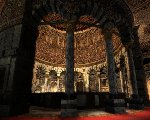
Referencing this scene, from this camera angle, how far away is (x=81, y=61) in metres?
17.7

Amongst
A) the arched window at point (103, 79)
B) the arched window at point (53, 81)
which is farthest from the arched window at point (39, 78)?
the arched window at point (103, 79)

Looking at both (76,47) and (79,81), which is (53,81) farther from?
(76,47)

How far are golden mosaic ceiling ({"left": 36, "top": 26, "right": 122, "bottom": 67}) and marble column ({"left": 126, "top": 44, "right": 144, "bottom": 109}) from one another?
6.85 m

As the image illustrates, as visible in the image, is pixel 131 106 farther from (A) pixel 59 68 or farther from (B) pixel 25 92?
(A) pixel 59 68

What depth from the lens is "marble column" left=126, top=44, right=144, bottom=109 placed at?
327 inches

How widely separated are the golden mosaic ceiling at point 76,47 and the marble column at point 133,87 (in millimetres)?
6848

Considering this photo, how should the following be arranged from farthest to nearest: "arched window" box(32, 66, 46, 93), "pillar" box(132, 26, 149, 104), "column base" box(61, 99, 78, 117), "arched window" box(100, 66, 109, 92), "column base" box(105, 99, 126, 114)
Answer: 1. "arched window" box(100, 66, 109, 92)
2. "arched window" box(32, 66, 46, 93)
3. "pillar" box(132, 26, 149, 104)
4. "column base" box(105, 99, 126, 114)
5. "column base" box(61, 99, 78, 117)

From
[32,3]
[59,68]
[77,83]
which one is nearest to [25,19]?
[32,3]

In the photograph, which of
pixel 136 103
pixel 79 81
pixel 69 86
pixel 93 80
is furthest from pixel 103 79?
pixel 69 86

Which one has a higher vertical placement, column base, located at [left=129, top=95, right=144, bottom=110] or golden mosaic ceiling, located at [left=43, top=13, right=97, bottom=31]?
golden mosaic ceiling, located at [left=43, top=13, right=97, bottom=31]

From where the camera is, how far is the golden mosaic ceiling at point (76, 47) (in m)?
16.3

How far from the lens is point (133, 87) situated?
8.73 metres

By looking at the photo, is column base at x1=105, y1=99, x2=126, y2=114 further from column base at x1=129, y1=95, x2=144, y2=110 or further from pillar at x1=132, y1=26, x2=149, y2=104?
pillar at x1=132, y1=26, x2=149, y2=104

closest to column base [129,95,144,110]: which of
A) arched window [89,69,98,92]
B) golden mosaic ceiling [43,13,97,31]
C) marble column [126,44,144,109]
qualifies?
marble column [126,44,144,109]
